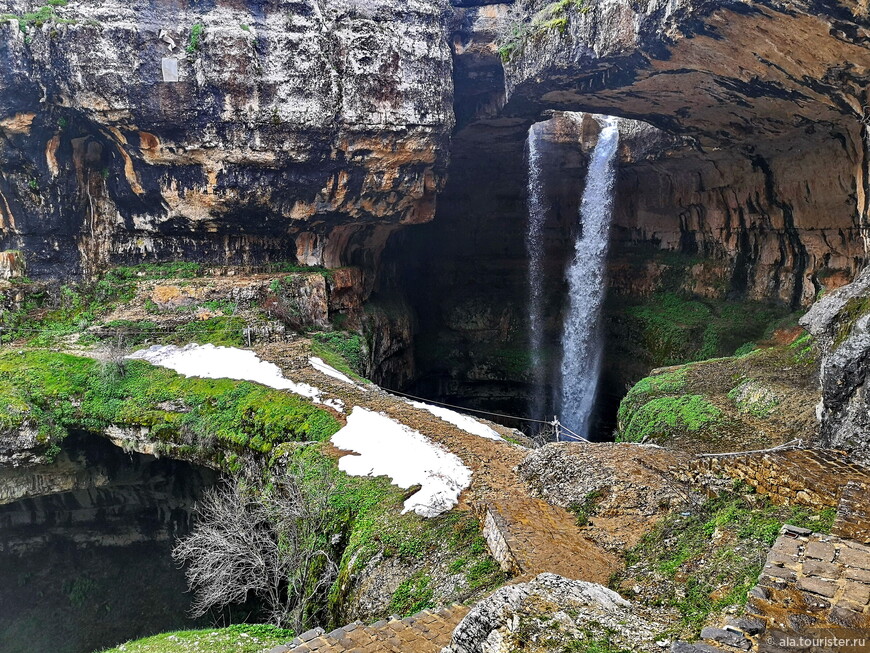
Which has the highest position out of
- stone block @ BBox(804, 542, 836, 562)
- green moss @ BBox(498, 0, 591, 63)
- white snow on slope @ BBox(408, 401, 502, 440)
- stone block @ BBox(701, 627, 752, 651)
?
green moss @ BBox(498, 0, 591, 63)

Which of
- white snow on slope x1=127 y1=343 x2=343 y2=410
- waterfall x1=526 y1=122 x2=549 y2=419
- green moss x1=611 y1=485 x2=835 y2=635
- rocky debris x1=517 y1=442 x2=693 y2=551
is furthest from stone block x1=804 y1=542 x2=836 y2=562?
waterfall x1=526 y1=122 x2=549 y2=419

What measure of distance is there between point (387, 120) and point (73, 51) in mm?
9593

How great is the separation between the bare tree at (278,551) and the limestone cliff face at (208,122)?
12.1 meters

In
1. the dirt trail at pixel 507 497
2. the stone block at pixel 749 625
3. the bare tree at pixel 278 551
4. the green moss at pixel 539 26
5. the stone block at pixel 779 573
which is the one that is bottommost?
the bare tree at pixel 278 551

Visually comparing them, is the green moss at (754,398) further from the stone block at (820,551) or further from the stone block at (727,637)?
the stone block at (727,637)

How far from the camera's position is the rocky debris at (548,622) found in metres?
4.65

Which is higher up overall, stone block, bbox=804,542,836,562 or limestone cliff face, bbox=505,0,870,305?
limestone cliff face, bbox=505,0,870,305

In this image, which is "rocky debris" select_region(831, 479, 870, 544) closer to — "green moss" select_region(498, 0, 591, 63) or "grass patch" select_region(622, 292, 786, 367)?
"green moss" select_region(498, 0, 591, 63)

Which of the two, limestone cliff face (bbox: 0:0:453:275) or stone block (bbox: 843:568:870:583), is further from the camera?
limestone cliff face (bbox: 0:0:453:275)

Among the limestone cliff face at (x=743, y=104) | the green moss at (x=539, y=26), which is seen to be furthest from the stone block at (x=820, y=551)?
the green moss at (x=539, y=26)

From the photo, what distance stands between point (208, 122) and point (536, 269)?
1832cm

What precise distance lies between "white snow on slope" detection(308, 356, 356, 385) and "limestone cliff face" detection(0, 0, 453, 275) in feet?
20.6

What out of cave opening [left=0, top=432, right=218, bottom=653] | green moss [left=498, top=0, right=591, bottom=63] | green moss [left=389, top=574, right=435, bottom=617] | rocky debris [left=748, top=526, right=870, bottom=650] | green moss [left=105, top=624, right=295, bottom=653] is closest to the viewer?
rocky debris [left=748, top=526, right=870, bottom=650]

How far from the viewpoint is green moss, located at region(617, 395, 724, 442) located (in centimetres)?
1290
